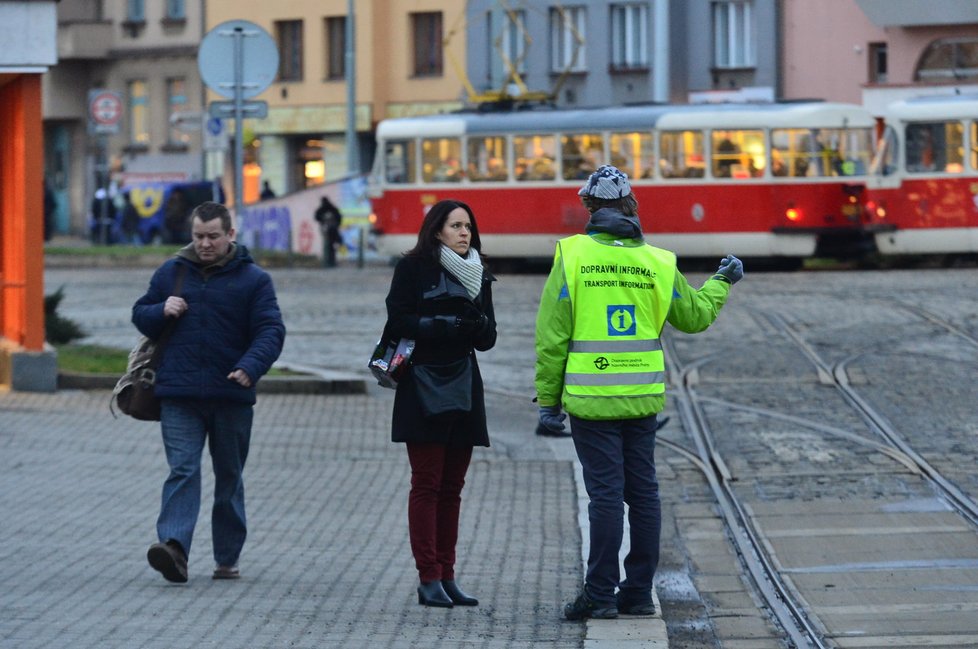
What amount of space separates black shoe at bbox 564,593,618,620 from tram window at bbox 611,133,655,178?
25437 mm

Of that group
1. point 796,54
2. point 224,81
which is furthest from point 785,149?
point 224,81

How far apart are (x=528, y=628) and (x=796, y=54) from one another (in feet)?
127

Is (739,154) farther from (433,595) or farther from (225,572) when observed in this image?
(433,595)

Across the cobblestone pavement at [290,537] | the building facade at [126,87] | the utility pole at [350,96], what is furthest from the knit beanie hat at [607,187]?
the building facade at [126,87]

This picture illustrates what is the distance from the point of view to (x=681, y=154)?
3228 cm

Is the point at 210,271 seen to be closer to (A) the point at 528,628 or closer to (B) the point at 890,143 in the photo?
(A) the point at 528,628

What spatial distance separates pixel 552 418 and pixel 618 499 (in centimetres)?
41

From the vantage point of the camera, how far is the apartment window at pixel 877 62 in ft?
140

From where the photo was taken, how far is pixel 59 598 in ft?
25.6

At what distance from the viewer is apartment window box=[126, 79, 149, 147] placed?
182 ft

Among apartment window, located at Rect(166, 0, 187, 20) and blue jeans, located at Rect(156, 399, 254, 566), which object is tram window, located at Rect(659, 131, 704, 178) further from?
apartment window, located at Rect(166, 0, 187, 20)

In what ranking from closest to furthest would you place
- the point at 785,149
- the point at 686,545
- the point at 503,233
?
the point at 686,545 → the point at 785,149 → the point at 503,233

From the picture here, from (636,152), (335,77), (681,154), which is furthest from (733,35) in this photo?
(681,154)

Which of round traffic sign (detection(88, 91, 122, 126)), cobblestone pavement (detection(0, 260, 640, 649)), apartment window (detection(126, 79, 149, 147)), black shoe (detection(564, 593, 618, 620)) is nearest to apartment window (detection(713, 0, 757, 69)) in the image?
round traffic sign (detection(88, 91, 122, 126))
